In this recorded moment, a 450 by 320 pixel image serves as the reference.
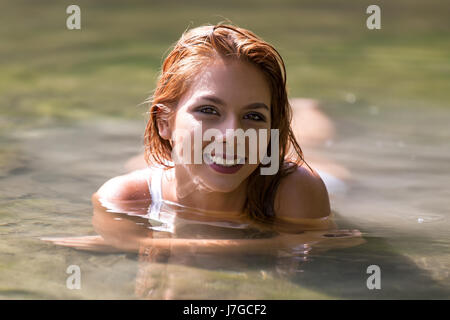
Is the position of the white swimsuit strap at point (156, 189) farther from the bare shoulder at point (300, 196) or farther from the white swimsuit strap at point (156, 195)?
the bare shoulder at point (300, 196)

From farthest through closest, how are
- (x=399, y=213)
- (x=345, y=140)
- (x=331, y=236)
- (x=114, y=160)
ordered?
(x=345, y=140)
(x=114, y=160)
(x=399, y=213)
(x=331, y=236)

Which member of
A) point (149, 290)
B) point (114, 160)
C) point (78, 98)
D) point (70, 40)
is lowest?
point (149, 290)

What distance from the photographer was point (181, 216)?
3.17 metres

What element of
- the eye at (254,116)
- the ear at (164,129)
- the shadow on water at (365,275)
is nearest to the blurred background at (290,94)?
the shadow on water at (365,275)

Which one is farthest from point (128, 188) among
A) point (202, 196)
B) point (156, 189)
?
point (202, 196)

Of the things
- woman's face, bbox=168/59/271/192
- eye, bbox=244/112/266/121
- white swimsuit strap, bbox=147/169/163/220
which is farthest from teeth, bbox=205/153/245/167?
white swimsuit strap, bbox=147/169/163/220

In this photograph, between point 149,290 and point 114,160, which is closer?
point 149,290

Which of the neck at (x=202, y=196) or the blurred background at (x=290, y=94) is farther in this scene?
the neck at (x=202, y=196)

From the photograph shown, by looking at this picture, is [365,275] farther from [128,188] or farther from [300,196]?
[128,188]

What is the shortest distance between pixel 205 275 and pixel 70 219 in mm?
920

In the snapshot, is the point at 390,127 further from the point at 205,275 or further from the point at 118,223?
the point at 205,275

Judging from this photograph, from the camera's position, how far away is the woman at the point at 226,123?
273 cm

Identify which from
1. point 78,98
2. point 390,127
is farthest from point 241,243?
point 78,98

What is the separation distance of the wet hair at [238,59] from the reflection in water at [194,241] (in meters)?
0.15
